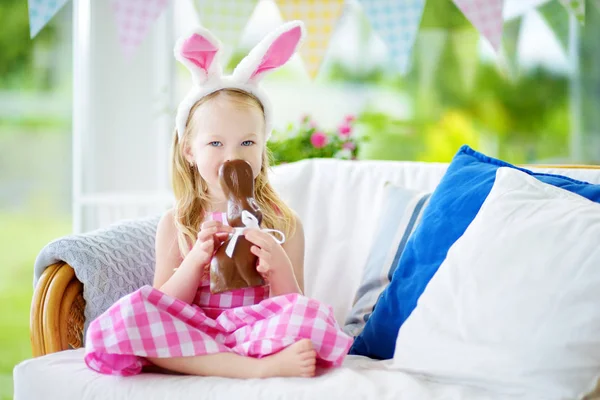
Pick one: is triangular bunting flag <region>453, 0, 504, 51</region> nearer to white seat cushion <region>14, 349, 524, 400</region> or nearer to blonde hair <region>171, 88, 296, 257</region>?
blonde hair <region>171, 88, 296, 257</region>

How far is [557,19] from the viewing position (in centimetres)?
371

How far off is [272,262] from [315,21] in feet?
5.92

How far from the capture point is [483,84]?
3857mm

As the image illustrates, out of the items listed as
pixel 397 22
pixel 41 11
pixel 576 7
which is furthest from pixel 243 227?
pixel 576 7

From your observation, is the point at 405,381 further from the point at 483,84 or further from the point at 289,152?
the point at 483,84

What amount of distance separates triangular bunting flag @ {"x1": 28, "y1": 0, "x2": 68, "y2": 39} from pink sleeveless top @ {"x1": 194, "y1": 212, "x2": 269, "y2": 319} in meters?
1.63

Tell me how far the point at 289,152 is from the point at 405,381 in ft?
5.79

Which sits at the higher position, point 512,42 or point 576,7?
point 576,7

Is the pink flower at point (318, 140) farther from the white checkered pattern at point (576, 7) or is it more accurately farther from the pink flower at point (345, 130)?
the white checkered pattern at point (576, 7)

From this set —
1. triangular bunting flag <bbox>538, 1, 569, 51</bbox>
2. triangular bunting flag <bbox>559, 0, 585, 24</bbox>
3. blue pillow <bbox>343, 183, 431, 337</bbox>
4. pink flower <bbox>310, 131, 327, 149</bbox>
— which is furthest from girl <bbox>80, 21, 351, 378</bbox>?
triangular bunting flag <bbox>538, 1, 569, 51</bbox>

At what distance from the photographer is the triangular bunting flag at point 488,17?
9.98 feet

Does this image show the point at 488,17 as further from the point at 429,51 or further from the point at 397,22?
the point at 429,51

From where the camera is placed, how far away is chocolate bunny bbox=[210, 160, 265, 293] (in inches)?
64.4

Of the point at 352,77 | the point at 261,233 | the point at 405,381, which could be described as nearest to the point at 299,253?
the point at 261,233
